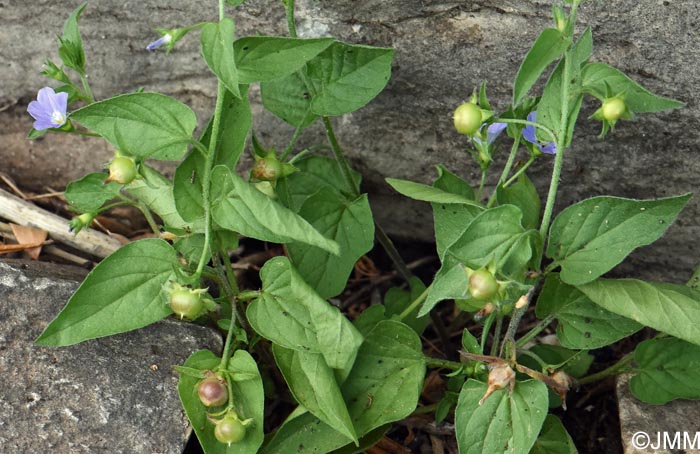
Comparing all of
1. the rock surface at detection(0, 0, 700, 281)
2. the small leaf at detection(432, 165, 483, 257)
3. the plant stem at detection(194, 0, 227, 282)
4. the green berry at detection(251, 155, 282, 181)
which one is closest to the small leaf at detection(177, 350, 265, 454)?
the plant stem at detection(194, 0, 227, 282)

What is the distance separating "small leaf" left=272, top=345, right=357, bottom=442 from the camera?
1.84 m

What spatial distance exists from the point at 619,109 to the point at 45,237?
1.67m

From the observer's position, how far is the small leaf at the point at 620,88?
177 centimetres

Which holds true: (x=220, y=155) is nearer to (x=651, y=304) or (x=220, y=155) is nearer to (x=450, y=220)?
(x=450, y=220)

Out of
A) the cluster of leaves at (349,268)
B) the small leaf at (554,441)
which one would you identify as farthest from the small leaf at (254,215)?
the small leaf at (554,441)

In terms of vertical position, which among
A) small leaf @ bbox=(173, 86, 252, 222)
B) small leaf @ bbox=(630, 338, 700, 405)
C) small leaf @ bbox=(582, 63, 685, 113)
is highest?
small leaf @ bbox=(582, 63, 685, 113)

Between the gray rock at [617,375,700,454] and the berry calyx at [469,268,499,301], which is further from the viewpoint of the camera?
the gray rock at [617,375,700,454]

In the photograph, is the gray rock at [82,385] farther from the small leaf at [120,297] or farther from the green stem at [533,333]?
the green stem at [533,333]

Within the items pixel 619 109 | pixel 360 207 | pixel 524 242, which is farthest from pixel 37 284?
pixel 619 109

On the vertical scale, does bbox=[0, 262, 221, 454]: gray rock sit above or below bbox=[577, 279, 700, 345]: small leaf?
below

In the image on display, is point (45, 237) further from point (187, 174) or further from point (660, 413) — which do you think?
point (660, 413)

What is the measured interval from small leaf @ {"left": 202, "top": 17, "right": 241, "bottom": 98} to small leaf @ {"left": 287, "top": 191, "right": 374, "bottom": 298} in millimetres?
568

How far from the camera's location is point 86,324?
1.80m

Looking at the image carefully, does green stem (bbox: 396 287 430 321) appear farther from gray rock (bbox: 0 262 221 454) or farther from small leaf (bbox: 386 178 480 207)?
gray rock (bbox: 0 262 221 454)
